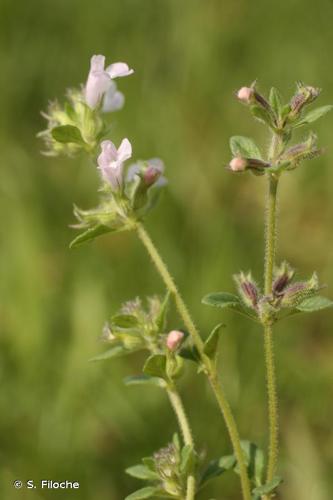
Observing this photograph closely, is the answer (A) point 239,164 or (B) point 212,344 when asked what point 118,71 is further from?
(B) point 212,344

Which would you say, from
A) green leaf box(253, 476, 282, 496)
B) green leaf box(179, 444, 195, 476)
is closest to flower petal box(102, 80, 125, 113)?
green leaf box(179, 444, 195, 476)

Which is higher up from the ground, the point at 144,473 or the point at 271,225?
the point at 271,225

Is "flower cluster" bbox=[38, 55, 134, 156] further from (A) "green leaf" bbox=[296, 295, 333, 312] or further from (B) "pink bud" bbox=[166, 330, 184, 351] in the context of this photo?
(A) "green leaf" bbox=[296, 295, 333, 312]

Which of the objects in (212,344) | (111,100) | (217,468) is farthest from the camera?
(111,100)

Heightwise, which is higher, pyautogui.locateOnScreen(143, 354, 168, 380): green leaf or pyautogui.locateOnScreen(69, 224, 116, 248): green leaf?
pyautogui.locateOnScreen(69, 224, 116, 248): green leaf

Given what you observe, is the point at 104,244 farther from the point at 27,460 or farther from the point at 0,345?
the point at 27,460

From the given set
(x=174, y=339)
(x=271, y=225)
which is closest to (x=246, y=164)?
(x=271, y=225)

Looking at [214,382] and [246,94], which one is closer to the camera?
[246,94]
